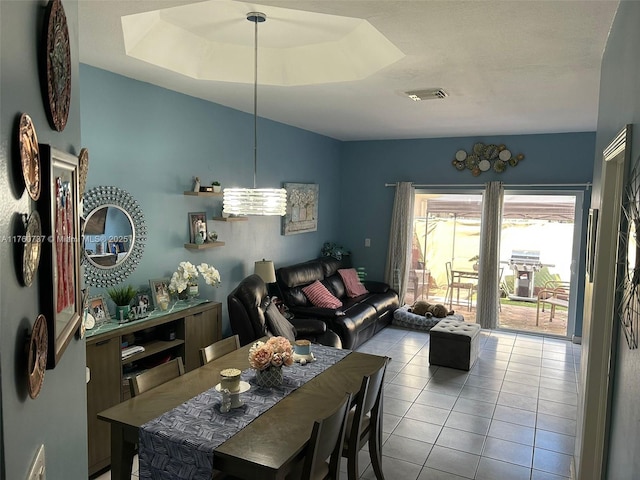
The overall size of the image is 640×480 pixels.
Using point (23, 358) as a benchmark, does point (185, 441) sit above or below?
below

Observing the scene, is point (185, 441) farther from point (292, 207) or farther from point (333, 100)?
point (292, 207)

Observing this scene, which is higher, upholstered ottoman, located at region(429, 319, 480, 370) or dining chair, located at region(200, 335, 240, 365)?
dining chair, located at region(200, 335, 240, 365)

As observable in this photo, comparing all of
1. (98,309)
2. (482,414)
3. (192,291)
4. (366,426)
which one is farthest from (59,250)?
(482,414)

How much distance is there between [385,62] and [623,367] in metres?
2.53

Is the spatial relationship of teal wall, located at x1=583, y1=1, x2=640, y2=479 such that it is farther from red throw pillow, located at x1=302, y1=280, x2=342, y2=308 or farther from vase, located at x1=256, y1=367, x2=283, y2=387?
red throw pillow, located at x1=302, y1=280, x2=342, y2=308

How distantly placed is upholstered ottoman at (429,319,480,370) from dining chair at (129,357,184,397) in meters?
3.27

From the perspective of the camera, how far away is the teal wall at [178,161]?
3.57m

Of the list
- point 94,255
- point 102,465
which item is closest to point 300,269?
point 94,255

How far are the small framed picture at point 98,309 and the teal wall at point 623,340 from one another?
3.15 meters

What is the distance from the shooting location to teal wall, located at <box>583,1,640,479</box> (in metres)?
1.30

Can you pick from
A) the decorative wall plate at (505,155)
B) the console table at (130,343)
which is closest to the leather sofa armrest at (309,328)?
the console table at (130,343)

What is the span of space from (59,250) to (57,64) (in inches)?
17.6

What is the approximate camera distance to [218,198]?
4.86 meters

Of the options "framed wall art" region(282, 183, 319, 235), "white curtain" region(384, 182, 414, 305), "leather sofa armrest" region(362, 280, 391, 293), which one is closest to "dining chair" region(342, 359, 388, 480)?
"framed wall art" region(282, 183, 319, 235)
